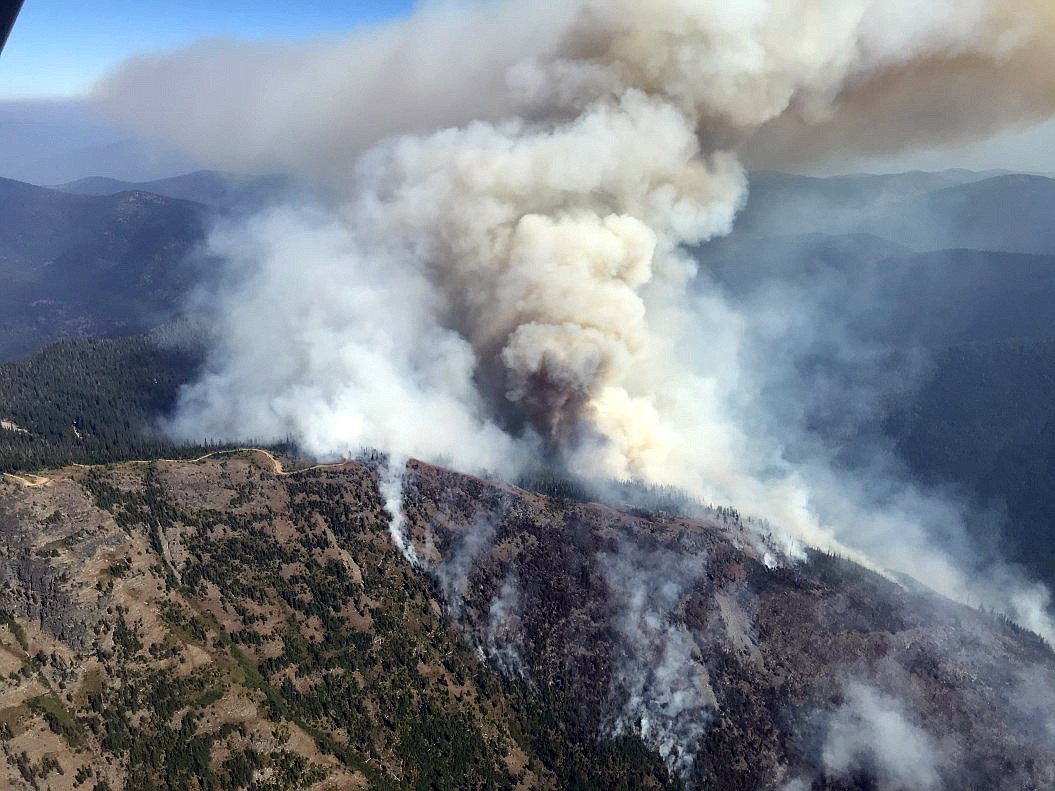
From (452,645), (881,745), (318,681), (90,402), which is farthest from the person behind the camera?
(90,402)

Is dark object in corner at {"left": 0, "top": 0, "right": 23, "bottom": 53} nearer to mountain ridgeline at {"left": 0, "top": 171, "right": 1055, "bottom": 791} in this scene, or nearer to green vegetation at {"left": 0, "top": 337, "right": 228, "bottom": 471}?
mountain ridgeline at {"left": 0, "top": 171, "right": 1055, "bottom": 791}

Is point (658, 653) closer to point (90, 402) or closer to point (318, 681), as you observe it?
point (318, 681)

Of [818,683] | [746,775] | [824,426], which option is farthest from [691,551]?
[824,426]

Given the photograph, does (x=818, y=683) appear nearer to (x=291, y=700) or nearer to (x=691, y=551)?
(x=691, y=551)

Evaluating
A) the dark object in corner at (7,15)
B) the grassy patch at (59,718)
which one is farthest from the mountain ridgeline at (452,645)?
the dark object in corner at (7,15)

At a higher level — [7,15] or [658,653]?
[658,653]

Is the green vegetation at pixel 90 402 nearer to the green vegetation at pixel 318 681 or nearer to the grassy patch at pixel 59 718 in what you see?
the green vegetation at pixel 318 681

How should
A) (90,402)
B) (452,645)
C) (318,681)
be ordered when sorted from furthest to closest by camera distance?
(90,402) < (452,645) < (318,681)

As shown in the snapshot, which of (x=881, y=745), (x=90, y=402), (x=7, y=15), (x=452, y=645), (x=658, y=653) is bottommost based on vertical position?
(x=7, y=15)

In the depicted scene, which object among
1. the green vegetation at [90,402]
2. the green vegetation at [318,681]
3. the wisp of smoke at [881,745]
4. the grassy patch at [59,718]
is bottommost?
→ the grassy patch at [59,718]

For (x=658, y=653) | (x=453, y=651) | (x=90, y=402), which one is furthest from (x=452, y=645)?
(x=90, y=402)
